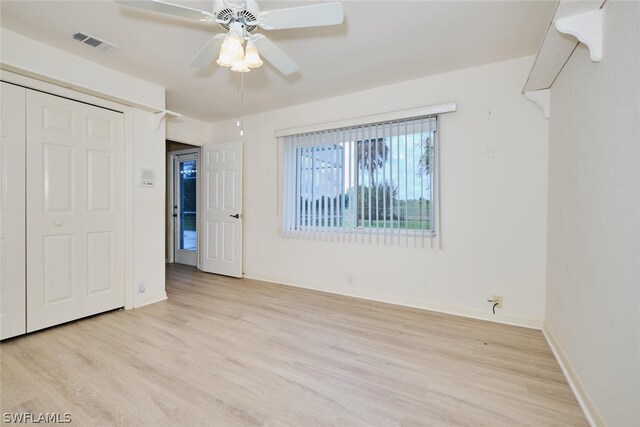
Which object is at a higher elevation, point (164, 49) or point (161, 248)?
point (164, 49)

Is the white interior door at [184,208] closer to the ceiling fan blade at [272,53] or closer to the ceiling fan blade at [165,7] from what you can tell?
the ceiling fan blade at [272,53]

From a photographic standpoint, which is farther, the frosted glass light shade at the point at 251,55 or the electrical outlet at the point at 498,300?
the electrical outlet at the point at 498,300

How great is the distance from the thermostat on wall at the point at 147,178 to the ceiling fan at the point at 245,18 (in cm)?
178

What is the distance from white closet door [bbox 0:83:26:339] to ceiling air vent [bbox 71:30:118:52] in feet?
2.08

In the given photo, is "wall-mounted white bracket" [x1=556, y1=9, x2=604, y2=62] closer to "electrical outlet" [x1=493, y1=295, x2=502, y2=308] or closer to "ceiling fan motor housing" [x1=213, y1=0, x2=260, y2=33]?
"ceiling fan motor housing" [x1=213, y1=0, x2=260, y2=33]

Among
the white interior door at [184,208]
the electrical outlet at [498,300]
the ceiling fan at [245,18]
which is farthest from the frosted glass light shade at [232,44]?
the white interior door at [184,208]

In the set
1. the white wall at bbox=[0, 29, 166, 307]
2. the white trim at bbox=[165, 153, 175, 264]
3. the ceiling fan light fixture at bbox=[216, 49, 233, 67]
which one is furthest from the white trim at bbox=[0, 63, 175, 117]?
the white trim at bbox=[165, 153, 175, 264]

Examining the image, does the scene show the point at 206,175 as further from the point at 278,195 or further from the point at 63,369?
the point at 63,369

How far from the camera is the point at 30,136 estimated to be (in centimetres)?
236

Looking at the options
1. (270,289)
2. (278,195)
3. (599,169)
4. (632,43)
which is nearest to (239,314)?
(270,289)

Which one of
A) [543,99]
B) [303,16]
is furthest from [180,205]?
[543,99]

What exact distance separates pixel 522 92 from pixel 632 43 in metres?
1.48

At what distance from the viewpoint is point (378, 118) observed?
314 centimetres

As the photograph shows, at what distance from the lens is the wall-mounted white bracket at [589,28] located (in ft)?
4.84
